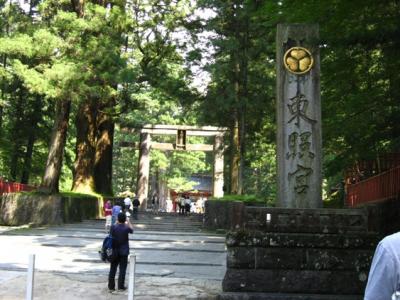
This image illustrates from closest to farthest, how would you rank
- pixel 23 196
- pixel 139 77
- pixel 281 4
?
pixel 281 4
pixel 23 196
pixel 139 77

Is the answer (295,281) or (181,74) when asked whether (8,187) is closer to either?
(181,74)

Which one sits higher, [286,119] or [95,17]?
[95,17]

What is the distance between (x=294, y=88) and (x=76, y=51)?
11.3 m

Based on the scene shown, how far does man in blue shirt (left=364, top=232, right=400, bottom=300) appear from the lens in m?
2.05

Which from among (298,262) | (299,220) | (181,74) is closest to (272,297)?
(298,262)

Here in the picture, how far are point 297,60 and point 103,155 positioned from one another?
808 inches

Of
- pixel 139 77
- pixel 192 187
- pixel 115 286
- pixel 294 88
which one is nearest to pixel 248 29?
pixel 139 77

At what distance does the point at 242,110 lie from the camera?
20453mm

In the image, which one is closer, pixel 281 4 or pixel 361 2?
pixel 361 2

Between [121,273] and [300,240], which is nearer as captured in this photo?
[300,240]

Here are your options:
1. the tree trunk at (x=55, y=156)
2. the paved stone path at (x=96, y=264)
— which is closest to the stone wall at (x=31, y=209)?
the tree trunk at (x=55, y=156)

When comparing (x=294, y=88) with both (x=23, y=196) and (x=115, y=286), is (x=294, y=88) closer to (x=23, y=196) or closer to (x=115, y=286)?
(x=115, y=286)

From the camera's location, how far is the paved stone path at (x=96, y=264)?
860 cm

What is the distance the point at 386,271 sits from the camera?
6.74ft
